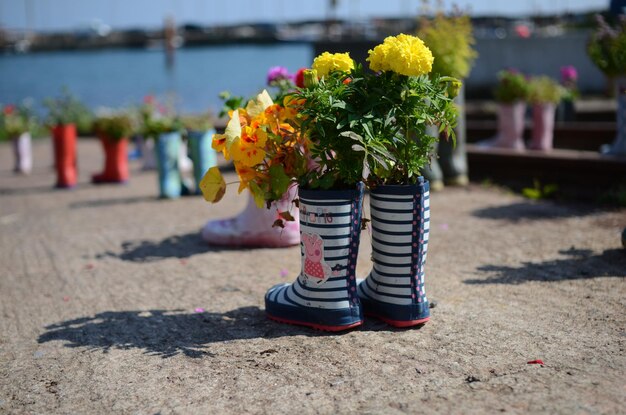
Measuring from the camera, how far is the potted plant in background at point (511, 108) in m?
10.2

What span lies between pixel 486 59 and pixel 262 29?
7412 cm

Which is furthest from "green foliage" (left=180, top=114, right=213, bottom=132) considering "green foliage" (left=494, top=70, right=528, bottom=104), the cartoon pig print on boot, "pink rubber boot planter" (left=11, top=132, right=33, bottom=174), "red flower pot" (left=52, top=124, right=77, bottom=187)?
the cartoon pig print on boot

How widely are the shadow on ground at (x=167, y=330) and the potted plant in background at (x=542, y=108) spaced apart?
711 centimetres

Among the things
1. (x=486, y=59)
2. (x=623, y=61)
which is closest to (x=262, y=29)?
(x=486, y=59)

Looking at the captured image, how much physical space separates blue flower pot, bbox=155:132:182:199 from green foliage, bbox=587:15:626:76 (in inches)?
180

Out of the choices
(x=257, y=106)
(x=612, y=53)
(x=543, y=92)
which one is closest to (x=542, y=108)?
(x=543, y=92)

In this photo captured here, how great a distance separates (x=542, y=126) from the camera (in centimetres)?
1043

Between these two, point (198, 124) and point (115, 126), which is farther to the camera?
point (115, 126)

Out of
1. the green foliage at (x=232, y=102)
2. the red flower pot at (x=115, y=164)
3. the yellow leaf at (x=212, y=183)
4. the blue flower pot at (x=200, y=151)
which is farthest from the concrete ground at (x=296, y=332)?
the red flower pot at (x=115, y=164)

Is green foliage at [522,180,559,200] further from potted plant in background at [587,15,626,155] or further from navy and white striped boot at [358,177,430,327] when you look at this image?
navy and white striped boot at [358,177,430,327]

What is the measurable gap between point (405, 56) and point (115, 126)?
711 centimetres

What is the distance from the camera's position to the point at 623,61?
7.16 meters

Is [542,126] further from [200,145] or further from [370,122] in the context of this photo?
[370,122]

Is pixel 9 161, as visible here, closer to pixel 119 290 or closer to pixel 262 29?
pixel 119 290
